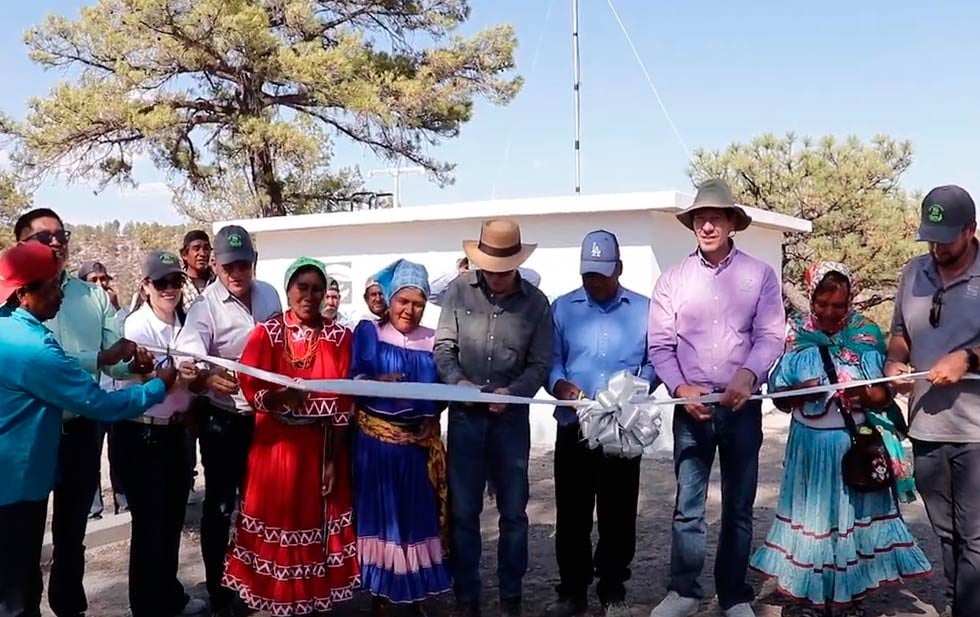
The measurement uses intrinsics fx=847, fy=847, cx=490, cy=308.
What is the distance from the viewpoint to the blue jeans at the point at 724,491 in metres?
4.12

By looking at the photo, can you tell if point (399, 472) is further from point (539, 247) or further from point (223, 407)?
point (539, 247)

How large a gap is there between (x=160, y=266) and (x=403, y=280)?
4.01 ft

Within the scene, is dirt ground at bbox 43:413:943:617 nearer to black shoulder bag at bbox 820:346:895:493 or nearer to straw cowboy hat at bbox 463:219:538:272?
black shoulder bag at bbox 820:346:895:493

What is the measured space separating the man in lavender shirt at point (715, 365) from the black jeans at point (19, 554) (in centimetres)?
283

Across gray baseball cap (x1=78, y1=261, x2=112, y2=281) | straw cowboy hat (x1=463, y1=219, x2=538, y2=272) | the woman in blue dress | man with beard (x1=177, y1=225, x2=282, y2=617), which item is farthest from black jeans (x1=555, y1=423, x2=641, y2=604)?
gray baseball cap (x1=78, y1=261, x2=112, y2=281)

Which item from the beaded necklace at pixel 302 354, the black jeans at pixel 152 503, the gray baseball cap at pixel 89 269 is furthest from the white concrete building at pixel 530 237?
the black jeans at pixel 152 503

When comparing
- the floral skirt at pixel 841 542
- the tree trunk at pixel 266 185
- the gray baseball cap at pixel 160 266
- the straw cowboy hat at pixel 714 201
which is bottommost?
the floral skirt at pixel 841 542

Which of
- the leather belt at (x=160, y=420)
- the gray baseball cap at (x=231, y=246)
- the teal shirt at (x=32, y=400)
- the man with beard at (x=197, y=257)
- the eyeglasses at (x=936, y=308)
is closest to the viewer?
the teal shirt at (x=32, y=400)

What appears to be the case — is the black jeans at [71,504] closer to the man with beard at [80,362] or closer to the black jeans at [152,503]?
the man with beard at [80,362]

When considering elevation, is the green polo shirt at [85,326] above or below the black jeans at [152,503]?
above

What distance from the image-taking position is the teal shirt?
319 centimetres

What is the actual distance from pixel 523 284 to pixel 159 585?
2.38 m

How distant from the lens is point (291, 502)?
160 inches

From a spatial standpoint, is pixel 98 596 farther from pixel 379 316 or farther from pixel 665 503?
pixel 665 503
